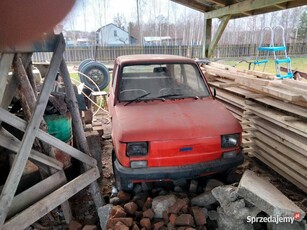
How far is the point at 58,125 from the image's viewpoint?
3301 millimetres

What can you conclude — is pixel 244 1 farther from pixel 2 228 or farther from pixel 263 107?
pixel 2 228

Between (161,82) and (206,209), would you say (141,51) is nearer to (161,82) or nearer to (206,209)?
(161,82)

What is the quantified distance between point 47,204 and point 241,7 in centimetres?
535

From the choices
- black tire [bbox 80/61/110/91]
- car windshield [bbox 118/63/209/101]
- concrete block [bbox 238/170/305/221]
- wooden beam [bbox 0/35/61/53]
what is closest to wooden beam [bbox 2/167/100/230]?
car windshield [bbox 118/63/209/101]

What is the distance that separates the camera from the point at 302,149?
3.27 metres

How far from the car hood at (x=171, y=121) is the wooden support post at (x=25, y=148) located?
0.91 meters

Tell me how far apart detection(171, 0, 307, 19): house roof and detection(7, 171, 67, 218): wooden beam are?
4.34 metres

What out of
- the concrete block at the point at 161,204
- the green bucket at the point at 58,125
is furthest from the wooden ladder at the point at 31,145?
the concrete block at the point at 161,204

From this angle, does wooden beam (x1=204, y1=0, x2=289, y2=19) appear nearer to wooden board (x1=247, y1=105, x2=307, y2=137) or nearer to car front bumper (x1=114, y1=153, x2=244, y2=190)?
wooden board (x1=247, y1=105, x2=307, y2=137)

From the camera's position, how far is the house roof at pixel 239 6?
477cm

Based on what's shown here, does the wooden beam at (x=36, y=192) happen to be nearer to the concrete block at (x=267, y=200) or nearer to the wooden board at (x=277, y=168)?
the concrete block at (x=267, y=200)

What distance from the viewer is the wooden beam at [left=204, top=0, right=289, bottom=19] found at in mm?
4555

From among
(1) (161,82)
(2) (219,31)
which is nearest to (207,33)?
A: (2) (219,31)

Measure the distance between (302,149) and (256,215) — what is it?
1.28m
